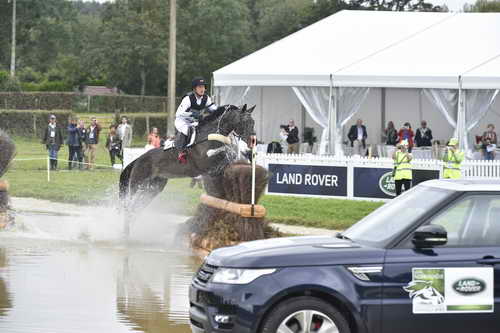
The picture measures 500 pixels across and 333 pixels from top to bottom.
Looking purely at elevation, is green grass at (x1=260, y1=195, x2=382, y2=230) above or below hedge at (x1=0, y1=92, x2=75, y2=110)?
below

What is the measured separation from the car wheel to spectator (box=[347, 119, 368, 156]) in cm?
2597

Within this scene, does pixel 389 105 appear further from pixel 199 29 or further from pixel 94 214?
pixel 199 29

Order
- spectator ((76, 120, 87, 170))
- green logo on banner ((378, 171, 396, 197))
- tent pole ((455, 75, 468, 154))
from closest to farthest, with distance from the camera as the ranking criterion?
green logo on banner ((378, 171, 396, 197)) < tent pole ((455, 75, 468, 154)) < spectator ((76, 120, 87, 170))

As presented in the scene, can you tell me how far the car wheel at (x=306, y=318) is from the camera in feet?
25.9

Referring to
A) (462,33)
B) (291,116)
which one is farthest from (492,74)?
(291,116)

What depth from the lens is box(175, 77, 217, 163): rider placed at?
1684 cm

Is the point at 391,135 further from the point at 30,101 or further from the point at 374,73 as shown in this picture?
the point at 30,101

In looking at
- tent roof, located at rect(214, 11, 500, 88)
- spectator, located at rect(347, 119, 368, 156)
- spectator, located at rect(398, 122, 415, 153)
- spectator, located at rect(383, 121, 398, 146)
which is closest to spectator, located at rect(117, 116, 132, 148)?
tent roof, located at rect(214, 11, 500, 88)

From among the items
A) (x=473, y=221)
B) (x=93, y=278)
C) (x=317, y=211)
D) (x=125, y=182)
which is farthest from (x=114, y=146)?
(x=473, y=221)

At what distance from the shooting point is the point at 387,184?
25.3 m

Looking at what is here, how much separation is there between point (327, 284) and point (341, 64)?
24960 millimetres

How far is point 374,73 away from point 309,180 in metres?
6.08

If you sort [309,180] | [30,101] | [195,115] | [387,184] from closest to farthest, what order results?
1. [195,115]
2. [387,184]
3. [309,180]
4. [30,101]

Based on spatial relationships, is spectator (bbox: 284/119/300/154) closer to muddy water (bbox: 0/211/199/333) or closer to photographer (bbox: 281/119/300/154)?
photographer (bbox: 281/119/300/154)
